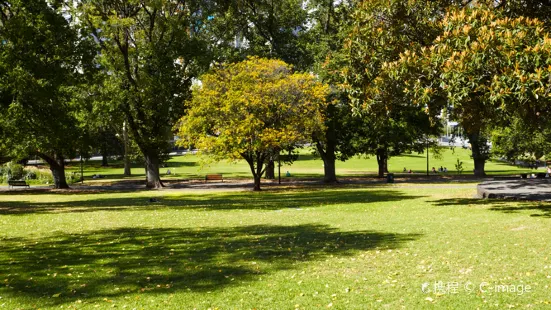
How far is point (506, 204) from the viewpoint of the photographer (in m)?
18.1

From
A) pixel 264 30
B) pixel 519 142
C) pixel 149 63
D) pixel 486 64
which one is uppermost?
pixel 264 30

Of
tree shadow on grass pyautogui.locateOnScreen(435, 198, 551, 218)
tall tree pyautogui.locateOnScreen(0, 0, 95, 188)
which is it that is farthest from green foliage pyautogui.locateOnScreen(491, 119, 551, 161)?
tall tree pyautogui.locateOnScreen(0, 0, 95, 188)

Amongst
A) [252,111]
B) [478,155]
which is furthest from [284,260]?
[478,155]

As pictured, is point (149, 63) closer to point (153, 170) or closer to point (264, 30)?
point (153, 170)

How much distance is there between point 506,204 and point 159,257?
13.8 metres

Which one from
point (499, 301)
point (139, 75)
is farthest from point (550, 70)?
point (139, 75)

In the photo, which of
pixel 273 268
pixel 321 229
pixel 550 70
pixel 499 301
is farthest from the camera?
pixel 321 229

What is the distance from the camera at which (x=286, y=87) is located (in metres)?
30.1

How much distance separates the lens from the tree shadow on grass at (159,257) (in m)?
8.02

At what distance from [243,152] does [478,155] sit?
27578 millimetres

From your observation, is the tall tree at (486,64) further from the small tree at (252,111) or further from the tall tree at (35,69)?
the tall tree at (35,69)

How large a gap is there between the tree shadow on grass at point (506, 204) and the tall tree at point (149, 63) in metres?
22.4

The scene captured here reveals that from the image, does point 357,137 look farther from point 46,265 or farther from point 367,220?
point 46,265

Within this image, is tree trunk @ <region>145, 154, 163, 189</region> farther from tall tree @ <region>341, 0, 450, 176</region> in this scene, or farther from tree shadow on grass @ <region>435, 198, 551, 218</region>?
tree shadow on grass @ <region>435, 198, 551, 218</region>
